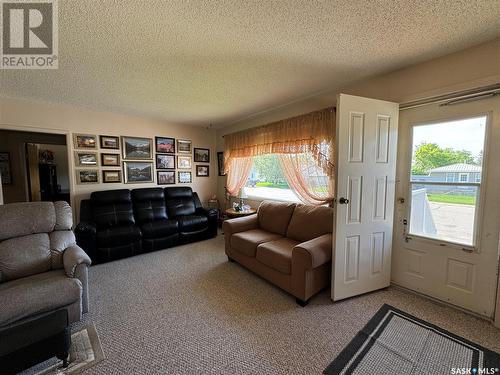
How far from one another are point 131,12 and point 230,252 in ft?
8.93

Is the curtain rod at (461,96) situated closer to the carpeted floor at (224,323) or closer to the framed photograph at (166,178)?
the carpeted floor at (224,323)

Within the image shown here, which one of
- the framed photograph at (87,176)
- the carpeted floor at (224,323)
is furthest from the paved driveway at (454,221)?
the framed photograph at (87,176)

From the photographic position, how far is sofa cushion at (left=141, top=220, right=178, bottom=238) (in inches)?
132

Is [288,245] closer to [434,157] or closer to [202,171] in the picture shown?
[434,157]

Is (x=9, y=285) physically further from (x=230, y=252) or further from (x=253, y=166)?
(x=253, y=166)

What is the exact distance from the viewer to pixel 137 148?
403 cm

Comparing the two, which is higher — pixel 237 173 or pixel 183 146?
pixel 183 146

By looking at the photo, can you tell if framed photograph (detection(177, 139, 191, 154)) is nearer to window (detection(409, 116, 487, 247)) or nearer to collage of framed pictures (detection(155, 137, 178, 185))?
collage of framed pictures (detection(155, 137, 178, 185))

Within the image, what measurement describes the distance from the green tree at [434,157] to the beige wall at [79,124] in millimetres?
4044

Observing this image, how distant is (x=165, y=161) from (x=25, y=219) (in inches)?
100.0

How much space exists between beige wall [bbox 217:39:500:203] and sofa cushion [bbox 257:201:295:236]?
5.01ft

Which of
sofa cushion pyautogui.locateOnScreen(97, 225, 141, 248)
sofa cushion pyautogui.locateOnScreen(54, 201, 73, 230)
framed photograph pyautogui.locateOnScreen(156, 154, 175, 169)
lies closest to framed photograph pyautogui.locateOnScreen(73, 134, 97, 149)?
framed photograph pyautogui.locateOnScreen(156, 154, 175, 169)

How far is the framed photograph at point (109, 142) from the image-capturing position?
12.1ft

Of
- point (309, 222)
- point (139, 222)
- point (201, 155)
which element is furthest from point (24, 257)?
point (201, 155)
